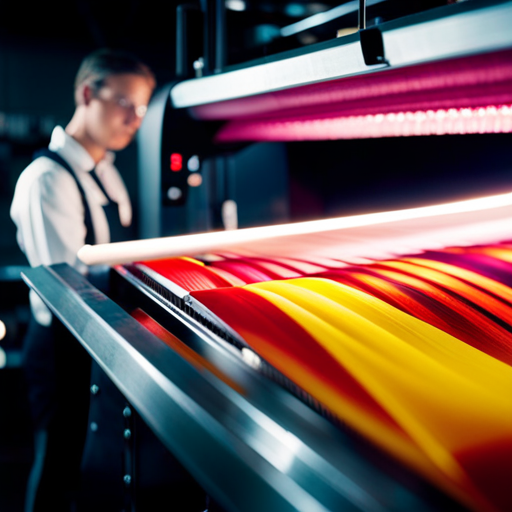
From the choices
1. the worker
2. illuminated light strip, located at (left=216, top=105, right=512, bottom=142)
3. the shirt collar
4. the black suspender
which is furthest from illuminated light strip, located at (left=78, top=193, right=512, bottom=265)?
the shirt collar

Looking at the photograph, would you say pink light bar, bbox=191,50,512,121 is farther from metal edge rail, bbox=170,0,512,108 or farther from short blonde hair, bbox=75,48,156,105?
short blonde hair, bbox=75,48,156,105

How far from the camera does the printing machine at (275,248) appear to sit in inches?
16.3

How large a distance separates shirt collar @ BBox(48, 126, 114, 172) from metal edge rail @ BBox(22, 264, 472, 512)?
1.44m

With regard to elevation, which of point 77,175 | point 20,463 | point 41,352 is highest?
point 77,175

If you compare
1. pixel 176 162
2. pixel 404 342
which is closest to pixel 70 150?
pixel 176 162

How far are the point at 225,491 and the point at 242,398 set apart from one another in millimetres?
97

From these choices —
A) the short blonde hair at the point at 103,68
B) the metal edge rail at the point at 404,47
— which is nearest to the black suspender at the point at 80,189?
the short blonde hair at the point at 103,68

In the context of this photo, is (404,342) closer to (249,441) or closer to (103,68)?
(249,441)

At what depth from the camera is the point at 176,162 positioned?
1604 mm

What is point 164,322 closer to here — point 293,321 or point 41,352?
point 293,321

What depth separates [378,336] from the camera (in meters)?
0.66

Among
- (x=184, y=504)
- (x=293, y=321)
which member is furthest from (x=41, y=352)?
(x=293, y=321)

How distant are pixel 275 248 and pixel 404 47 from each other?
44cm

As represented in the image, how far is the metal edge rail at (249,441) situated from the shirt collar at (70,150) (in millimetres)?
1444
